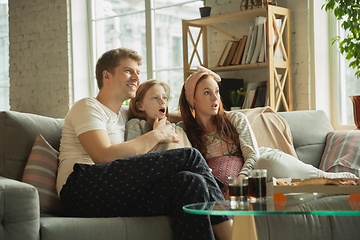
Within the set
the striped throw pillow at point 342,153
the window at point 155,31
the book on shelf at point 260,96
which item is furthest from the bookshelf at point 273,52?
the striped throw pillow at point 342,153

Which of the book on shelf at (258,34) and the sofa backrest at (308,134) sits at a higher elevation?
the book on shelf at (258,34)

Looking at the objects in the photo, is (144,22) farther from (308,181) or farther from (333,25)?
(308,181)

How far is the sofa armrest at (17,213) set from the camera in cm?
146

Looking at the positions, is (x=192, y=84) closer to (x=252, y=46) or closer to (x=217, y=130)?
(x=217, y=130)

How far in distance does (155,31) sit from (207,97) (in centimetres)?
263

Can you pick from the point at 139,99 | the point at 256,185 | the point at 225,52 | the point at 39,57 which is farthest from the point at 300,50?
the point at 39,57

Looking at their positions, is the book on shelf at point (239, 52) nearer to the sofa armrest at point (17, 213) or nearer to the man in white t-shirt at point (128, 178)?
the man in white t-shirt at point (128, 178)

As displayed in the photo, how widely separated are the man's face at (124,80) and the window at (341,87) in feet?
6.93

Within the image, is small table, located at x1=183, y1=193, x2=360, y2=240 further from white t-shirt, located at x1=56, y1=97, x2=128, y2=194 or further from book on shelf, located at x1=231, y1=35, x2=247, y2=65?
book on shelf, located at x1=231, y1=35, x2=247, y2=65

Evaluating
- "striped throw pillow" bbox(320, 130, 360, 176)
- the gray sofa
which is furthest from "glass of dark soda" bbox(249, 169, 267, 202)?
"striped throw pillow" bbox(320, 130, 360, 176)

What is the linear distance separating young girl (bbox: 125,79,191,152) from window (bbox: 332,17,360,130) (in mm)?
1851

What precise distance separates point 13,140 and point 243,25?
257cm

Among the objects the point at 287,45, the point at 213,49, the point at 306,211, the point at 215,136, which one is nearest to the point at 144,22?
the point at 213,49

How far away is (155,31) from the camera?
4746mm
